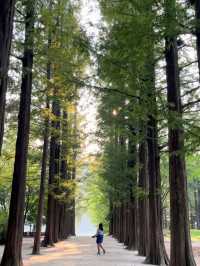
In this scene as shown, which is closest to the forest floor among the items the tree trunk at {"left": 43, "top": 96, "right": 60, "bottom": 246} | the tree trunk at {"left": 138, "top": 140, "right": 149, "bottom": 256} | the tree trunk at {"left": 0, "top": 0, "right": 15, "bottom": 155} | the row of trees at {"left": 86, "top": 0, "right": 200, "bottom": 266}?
the tree trunk at {"left": 138, "top": 140, "right": 149, "bottom": 256}

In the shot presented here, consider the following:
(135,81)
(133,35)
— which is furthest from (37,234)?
(133,35)

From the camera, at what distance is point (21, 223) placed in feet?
38.8

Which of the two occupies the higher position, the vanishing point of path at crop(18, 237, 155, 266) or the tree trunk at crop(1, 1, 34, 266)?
the tree trunk at crop(1, 1, 34, 266)

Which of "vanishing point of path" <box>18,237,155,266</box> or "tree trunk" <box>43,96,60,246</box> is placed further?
"tree trunk" <box>43,96,60,246</box>

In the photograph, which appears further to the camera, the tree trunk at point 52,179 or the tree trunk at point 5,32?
the tree trunk at point 52,179

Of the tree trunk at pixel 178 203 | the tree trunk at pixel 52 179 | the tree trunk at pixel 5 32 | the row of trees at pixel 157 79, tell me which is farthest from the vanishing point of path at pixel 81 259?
the tree trunk at pixel 5 32

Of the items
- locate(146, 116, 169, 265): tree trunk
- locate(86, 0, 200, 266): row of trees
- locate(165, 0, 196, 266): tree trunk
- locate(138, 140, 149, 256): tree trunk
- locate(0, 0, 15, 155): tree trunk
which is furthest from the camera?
locate(138, 140, 149, 256): tree trunk

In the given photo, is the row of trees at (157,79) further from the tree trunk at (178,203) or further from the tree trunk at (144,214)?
A: the tree trunk at (144,214)

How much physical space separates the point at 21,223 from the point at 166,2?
7807mm

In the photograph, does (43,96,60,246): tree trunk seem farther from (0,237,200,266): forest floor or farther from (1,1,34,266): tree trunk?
(1,1,34,266): tree trunk

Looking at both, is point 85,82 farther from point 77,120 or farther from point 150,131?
point 77,120

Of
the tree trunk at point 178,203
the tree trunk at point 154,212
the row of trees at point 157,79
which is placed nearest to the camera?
the row of trees at point 157,79

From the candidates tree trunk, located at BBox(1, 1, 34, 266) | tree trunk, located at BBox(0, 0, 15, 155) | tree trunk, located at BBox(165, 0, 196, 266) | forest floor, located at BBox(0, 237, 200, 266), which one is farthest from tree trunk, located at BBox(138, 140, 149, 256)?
tree trunk, located at BBox(0, 0, 15, 155)

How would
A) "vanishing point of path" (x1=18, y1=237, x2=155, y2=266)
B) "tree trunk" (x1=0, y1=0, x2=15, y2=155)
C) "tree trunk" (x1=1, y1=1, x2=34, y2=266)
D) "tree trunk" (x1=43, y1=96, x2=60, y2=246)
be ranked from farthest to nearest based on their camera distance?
1. "tree trunk" (x1=43, y1=96, x2=60, y2=246)
2. "vanishing point of path" (x1=18, y1=237, x2=155, y2=266)
3. "tree trunk" (x1=1, y1=1, x2=34, y2=266)
4. "tree trunk" (x1=0, y1=0, x2=15, y2=155)
